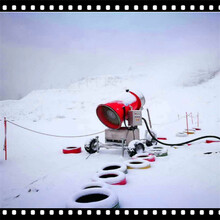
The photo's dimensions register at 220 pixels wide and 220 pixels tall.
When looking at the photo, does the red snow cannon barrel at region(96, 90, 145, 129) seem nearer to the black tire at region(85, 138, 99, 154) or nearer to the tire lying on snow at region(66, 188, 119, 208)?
the black tire at region(85, 138, 99, 154)

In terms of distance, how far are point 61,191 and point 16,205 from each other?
67cm

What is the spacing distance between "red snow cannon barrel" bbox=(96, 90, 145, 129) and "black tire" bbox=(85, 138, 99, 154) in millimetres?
657

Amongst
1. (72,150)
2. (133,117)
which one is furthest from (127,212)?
(72,150)

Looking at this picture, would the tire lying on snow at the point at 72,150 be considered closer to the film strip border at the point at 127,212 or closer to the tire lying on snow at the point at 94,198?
the tire lying on snow at the point at 94,198

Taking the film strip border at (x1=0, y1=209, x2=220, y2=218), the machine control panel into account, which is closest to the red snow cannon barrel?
the machine control panel

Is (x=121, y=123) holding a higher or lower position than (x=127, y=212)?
higher

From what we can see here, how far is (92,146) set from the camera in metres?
5.69

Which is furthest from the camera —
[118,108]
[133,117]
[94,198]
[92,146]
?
[92,146]

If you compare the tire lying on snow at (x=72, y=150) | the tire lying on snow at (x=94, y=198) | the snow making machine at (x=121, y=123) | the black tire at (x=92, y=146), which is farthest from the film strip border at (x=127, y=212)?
the tire lying on snow at (x=72, y=150)

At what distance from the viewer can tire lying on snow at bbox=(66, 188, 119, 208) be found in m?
2.28

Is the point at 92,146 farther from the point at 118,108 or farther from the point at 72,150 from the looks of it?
the point at 118,108

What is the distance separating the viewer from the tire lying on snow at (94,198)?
2.28 meters

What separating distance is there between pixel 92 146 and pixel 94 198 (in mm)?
2946

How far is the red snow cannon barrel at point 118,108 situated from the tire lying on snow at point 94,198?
278 centimetres
